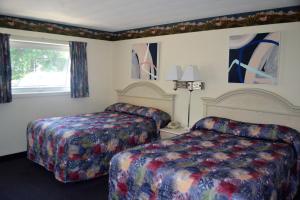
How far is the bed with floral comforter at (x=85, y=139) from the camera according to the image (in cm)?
312

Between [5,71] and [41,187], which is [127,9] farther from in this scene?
[41,187]

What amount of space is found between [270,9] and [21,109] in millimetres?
3934

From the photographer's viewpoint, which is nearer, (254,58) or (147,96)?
(254,58)

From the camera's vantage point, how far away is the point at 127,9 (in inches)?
130

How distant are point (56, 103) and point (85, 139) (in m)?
1.60

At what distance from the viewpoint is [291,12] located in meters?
3.08

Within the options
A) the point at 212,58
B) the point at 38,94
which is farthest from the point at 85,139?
the point at 212,58

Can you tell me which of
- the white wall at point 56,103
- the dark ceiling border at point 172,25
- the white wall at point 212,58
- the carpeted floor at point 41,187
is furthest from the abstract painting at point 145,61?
the carpeted floor at point 41,187

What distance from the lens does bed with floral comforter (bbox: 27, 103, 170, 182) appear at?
3121mm

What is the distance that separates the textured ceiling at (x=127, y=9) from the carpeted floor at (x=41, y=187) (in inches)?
87.7

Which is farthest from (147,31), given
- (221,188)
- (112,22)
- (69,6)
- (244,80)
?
(221,188)

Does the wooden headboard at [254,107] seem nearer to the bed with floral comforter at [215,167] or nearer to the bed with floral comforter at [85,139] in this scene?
the bed with floral comforter at [215,167]

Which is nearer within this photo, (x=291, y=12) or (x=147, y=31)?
(x=291, y=12)

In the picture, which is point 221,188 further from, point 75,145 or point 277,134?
point 75,145
